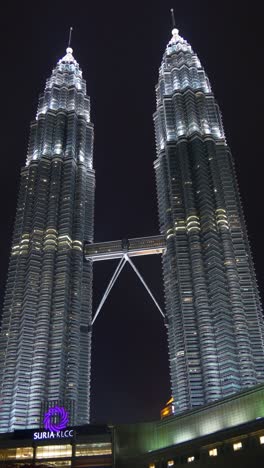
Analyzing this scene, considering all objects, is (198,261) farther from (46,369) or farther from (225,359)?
(46,369)

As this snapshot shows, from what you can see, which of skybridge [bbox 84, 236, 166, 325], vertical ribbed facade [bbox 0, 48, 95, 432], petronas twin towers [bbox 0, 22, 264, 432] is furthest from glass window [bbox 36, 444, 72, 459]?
skybridge [bbox 84, 236, 166, 325]

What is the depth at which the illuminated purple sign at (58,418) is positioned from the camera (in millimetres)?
129875

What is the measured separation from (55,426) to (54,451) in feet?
18.6

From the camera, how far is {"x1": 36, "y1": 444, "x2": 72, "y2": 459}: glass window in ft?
416

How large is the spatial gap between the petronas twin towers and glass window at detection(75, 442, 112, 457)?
63.9 ft

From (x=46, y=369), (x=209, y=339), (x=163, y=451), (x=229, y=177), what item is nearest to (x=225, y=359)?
(x=209, y=339)

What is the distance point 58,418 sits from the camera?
13200 centimetres

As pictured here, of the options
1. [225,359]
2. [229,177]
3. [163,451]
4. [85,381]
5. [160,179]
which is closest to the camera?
[163,451]

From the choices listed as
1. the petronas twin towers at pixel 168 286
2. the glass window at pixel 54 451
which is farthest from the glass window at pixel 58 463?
the petronas twin towers at pixel 168 286

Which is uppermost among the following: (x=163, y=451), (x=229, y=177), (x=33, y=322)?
(x=229, y=177)

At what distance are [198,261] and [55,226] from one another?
51.5 metres

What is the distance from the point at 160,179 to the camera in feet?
638

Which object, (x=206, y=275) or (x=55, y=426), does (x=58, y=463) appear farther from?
(x=206, y=275)

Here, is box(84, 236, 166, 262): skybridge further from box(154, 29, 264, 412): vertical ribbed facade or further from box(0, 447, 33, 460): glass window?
box(0, 447, 33, 460): glass window
